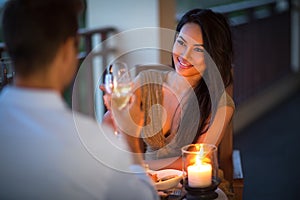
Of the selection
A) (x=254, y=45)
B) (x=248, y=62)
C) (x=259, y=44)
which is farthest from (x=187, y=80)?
(x=259, y=44)

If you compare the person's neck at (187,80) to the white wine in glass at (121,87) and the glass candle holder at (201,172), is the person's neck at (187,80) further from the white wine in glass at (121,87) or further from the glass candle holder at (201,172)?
the glass candle holder at (201,172)

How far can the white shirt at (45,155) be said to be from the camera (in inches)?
43.2

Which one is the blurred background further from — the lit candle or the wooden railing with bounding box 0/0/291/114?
the lit candle

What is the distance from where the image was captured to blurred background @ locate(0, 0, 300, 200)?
4160 mm

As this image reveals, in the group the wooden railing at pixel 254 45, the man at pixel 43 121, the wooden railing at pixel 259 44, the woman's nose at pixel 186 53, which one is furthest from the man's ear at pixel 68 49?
the wooden railing at pixel 259 44

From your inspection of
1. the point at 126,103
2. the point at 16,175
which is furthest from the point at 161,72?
the point at 16,175

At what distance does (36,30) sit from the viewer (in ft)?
3.59

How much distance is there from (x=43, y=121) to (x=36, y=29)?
0.19 m

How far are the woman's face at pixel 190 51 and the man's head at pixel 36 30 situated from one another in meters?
1.16

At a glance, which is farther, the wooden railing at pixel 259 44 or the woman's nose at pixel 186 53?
the wooden railing at pixel 259 44

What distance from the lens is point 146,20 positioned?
14.0ft

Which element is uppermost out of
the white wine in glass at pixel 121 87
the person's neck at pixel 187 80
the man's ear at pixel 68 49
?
the man's ear at pixel 68 49

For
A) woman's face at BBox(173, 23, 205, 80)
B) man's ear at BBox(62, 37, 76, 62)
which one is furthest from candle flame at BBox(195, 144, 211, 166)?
man's ear at BBox(62, 37, 76, 62)

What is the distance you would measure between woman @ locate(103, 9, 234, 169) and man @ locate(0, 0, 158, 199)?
114 centimetres
